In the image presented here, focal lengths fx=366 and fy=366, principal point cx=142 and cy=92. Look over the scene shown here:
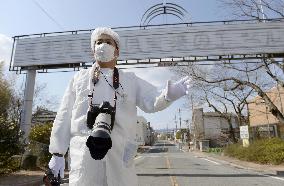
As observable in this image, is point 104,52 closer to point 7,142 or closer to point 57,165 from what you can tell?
point 57,165

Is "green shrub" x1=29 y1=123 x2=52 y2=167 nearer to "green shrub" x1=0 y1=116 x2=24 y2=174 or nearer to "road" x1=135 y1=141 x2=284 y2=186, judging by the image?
"green shrub" x1=0 y1=116 x2=24 y2=174

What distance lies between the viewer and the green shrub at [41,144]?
68.3 ft

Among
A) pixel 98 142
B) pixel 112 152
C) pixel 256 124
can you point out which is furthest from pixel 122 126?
pixel 256 124

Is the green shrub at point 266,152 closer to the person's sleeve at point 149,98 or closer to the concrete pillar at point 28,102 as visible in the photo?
the concrete pillar at point 28,102

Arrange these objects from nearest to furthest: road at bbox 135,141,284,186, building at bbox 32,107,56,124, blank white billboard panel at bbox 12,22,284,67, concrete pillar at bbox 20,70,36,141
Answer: road at bbox 135,141,284,186 → blank white billboard panel at bbox 12,22,284,67 → concrete pillar at bbox 20,70,36,141 → building at bbox 32,107,56,124

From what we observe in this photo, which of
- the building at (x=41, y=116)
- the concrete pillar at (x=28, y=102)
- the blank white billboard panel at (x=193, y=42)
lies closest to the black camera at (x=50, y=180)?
the blank white billboard panel at (x=193, y=42)

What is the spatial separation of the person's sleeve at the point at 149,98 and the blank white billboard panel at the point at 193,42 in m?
14.3

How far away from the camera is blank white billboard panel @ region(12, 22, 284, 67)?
57.7 ft

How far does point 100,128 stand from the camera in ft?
9.00

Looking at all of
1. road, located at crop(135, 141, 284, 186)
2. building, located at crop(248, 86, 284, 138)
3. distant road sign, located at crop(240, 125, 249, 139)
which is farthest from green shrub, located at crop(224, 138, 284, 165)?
building, located at crop(248, 86, 284, 138)

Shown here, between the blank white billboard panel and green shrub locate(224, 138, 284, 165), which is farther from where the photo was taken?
green shrub locate(224, 138, 284, 165)

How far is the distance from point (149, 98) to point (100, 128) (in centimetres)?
69

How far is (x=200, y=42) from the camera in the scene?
699 inches

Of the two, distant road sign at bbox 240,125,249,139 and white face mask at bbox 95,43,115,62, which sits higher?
distant road sign at bbox 240,125,249,139
